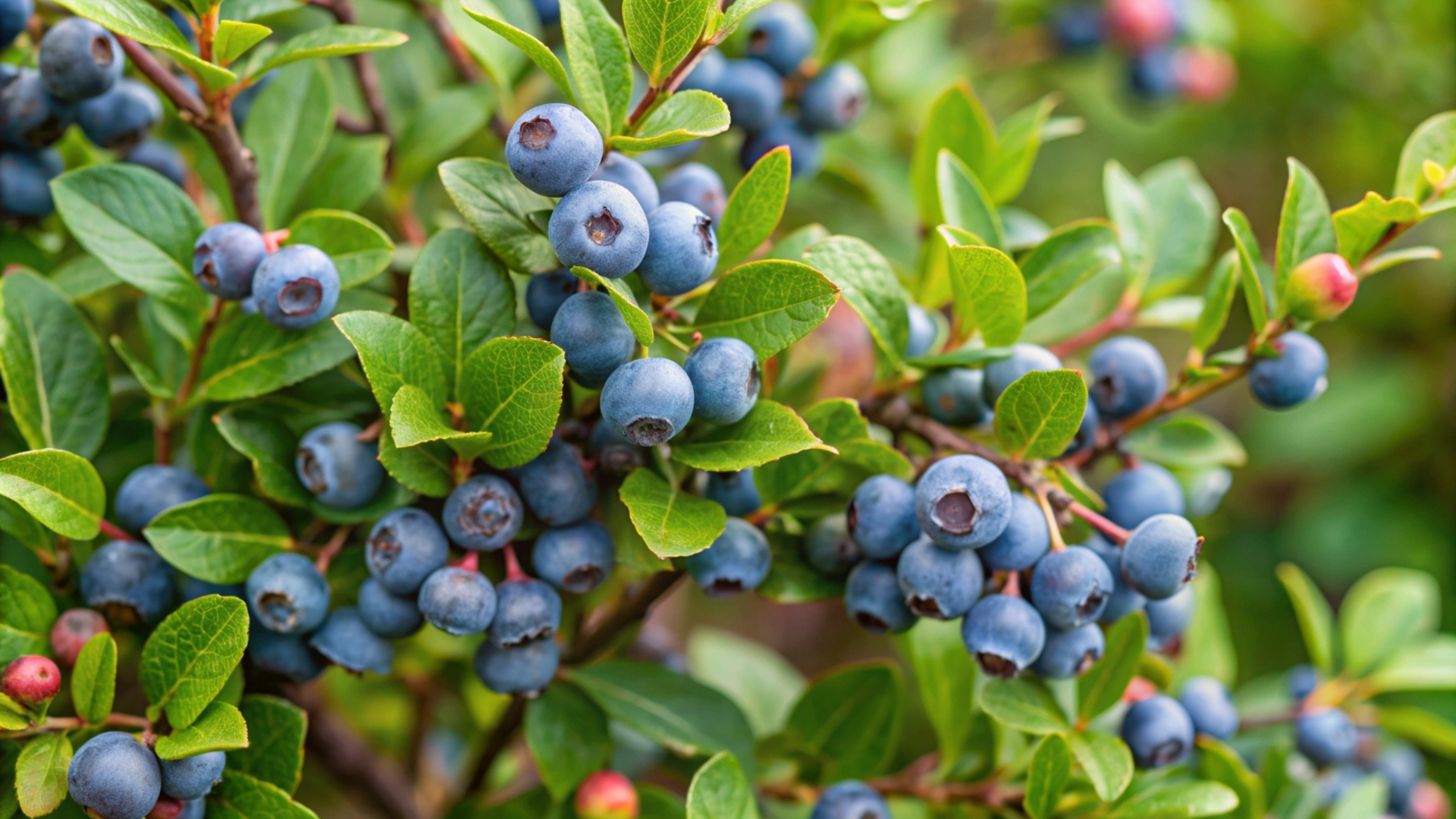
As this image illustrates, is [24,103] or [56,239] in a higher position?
[24,103]

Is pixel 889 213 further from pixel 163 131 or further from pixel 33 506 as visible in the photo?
pixel 33 506

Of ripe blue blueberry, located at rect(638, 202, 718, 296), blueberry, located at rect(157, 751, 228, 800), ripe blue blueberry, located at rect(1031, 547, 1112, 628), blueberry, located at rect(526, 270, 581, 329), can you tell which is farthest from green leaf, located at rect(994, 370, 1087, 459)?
blueberry, located at rect(157, 751, 228, 800)

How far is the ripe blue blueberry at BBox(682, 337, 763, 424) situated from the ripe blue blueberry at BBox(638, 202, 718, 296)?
6 centimetres

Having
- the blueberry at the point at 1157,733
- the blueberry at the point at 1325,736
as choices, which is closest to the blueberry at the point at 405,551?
the blueberry at the point at 1157,733

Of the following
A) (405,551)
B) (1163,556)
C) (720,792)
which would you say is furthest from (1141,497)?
(405,551)

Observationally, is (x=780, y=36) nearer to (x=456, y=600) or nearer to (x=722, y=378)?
(x=722, y=378)

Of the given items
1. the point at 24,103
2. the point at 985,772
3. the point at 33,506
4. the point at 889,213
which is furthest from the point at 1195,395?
the point at 24,103

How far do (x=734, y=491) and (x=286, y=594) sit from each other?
0.44 m

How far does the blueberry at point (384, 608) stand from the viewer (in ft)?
3.47

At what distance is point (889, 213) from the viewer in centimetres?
175

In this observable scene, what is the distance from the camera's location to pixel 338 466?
1058mm

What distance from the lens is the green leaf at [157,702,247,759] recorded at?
901 millimetres

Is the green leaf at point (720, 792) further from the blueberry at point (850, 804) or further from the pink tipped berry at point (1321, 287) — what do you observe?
the pink tipped berry at point (1321, 287)

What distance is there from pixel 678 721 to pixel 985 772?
1.38 ft
